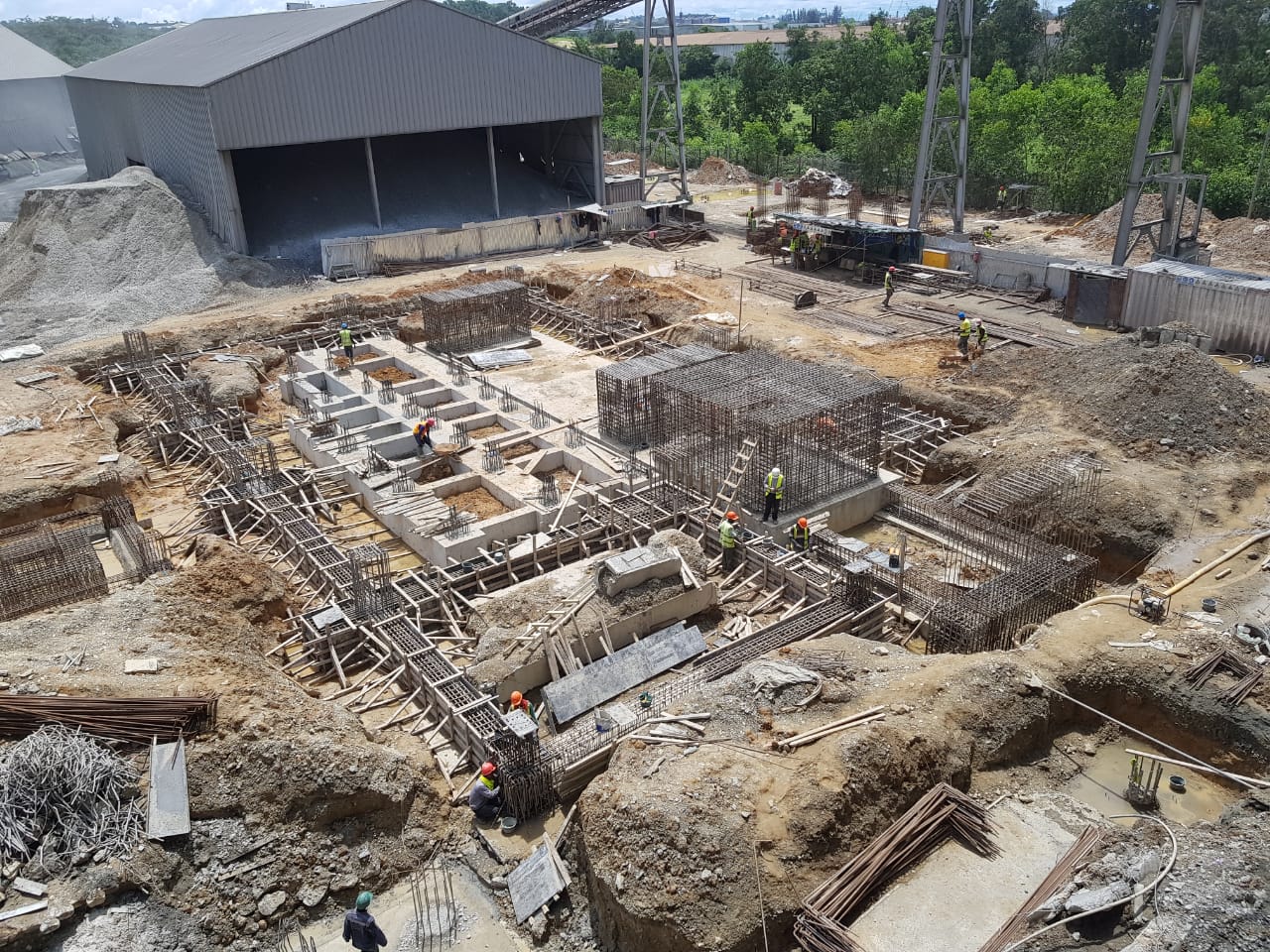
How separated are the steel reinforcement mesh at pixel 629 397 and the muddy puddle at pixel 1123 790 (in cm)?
1095

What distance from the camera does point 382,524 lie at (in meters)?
18.1

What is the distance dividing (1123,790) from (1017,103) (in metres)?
44.4

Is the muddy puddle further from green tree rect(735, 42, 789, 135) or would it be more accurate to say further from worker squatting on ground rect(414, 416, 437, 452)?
green tree rect(735, 42, 789, 135)

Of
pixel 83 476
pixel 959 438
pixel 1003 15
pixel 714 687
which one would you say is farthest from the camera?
pixel 1003 15

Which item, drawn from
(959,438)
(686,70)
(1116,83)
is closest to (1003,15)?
(1116,83)

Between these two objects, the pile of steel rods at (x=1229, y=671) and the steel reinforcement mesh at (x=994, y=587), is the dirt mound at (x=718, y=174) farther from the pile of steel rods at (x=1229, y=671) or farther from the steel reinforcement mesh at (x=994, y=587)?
the pile of steel rods at (x=1229, y=671)

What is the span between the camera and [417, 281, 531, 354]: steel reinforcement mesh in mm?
25453

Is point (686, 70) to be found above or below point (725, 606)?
above

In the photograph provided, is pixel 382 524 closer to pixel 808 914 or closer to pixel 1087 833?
pixel 808 914

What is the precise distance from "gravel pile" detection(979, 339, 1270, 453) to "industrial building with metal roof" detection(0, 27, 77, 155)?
236 ft

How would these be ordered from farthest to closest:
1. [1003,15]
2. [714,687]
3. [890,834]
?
[1003,15]
[714,687]
[890,834]

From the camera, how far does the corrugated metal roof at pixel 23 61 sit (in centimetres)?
6619

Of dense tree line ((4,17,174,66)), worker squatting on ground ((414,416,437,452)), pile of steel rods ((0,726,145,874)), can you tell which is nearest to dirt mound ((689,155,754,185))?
worker squatting on ground ((414,416,437,452))

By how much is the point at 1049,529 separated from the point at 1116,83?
54318 mm
